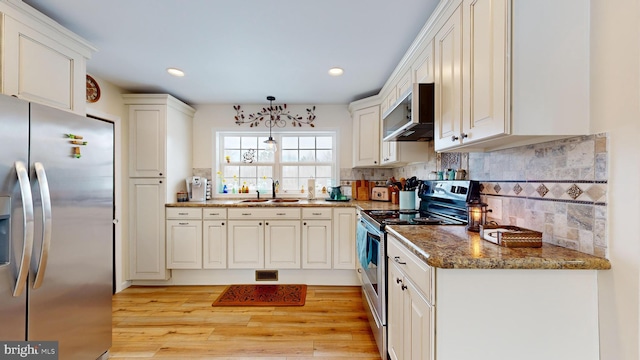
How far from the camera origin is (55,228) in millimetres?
1454

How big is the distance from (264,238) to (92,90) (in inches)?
90.9

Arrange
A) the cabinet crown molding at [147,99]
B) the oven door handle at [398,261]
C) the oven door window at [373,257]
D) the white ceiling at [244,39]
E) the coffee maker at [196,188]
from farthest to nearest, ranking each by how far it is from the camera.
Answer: the coffee maker at [196,188]
the cabinet crown molding at [147,99]
the oven door window at [373,257]
the white ceiling at [244,39]
the oven door handle at [398,261]

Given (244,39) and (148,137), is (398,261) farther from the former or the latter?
(148,137)

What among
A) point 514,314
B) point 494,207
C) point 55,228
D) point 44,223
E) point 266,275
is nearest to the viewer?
point 514,314

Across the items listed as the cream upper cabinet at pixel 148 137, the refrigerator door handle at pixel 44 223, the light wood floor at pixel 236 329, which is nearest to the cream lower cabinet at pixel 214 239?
the light wood floor at pixel 236 329

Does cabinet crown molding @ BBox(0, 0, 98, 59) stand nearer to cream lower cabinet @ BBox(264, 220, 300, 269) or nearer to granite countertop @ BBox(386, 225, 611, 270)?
cream lower cabinet @ BBox(264, 220, 300, 269)

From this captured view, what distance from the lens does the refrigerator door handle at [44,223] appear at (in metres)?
1.34

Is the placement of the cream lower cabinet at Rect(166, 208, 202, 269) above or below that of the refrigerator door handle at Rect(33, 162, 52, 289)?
below

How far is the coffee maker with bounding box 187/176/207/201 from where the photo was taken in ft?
11.5

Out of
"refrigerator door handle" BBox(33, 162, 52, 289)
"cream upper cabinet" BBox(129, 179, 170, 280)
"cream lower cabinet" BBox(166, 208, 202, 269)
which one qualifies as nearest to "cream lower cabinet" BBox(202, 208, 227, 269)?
"cream lower cabinet" BBox(166, 208, 202, 269)

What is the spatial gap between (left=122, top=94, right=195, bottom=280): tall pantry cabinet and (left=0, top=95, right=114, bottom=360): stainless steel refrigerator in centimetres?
139

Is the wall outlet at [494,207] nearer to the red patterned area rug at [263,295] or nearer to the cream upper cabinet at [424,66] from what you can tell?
the cream upper cabinet at [424,66]

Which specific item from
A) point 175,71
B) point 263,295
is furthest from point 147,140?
point 263,295

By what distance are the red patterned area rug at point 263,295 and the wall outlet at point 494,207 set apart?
6.24 feet
